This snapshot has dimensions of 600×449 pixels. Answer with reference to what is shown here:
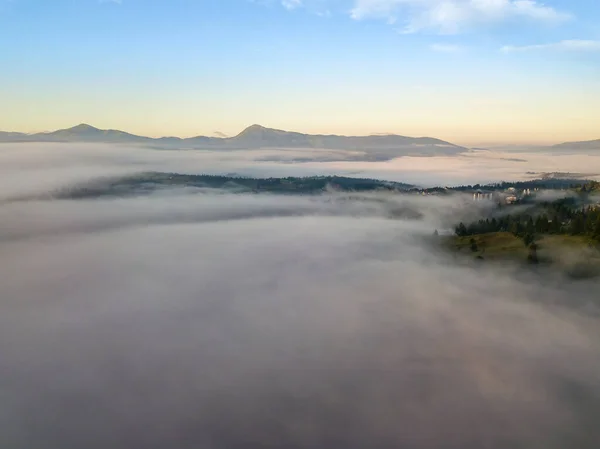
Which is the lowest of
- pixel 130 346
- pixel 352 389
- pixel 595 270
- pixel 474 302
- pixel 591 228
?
pixel 130 346

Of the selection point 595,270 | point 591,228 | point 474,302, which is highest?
point 591,228

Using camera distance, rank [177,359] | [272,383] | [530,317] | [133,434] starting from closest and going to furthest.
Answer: [133,434] → [272,383] → [530,317] → [177,359]

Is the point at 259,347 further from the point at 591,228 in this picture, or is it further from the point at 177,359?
the point at 591,228

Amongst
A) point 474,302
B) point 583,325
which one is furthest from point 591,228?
point 474,302

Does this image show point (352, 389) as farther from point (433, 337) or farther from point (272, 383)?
point (433, 337)

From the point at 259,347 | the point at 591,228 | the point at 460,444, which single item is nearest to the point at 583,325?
the point at 591,228

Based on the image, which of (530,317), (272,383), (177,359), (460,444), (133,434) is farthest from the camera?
(177,359)

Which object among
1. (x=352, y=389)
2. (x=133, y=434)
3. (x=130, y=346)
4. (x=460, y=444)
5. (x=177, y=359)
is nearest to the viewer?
(x=460, y=444)

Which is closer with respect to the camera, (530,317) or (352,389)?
(352,389)

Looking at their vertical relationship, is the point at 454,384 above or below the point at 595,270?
below
